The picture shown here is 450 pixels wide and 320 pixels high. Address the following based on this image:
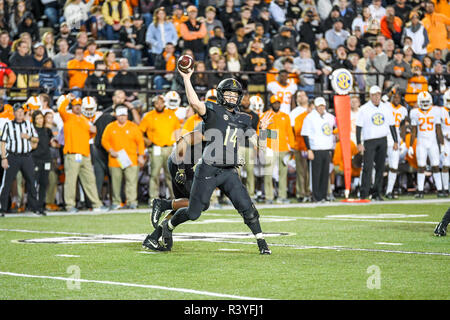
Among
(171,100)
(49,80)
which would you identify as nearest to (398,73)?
(171,100)

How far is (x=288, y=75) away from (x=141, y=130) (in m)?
4.22

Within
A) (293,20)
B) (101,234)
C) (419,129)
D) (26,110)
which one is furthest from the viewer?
(293,20)

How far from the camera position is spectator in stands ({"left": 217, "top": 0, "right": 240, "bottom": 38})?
24750mm

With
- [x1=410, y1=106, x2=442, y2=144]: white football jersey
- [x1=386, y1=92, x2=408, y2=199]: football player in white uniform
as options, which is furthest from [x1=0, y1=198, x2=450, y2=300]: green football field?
[x1=410, y1=106, x2=442, y2=144]: white football jersey

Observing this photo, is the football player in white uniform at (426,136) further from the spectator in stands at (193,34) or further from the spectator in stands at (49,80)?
the spectator in stands at (49,80)

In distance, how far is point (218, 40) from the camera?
23156 millimetres

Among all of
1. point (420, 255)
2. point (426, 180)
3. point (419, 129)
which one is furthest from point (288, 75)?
point (420, 255)

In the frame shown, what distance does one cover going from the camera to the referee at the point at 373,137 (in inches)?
814

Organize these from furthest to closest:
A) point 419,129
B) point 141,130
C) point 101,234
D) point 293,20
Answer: point 293,20, point 419,129, point 141,130, point 101,234

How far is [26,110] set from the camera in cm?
1847

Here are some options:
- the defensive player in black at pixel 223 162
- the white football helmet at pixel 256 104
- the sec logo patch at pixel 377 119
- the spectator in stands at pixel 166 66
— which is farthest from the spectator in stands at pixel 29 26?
the defensive player in black at pixel 223 162

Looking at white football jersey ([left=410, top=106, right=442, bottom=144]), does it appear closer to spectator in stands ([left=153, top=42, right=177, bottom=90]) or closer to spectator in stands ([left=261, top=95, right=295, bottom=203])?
spectator in stands ([left=261, top=95, right=295, bottom=203])

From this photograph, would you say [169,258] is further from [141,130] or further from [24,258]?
[141,130]

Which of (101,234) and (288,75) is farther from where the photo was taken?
(288,75)
